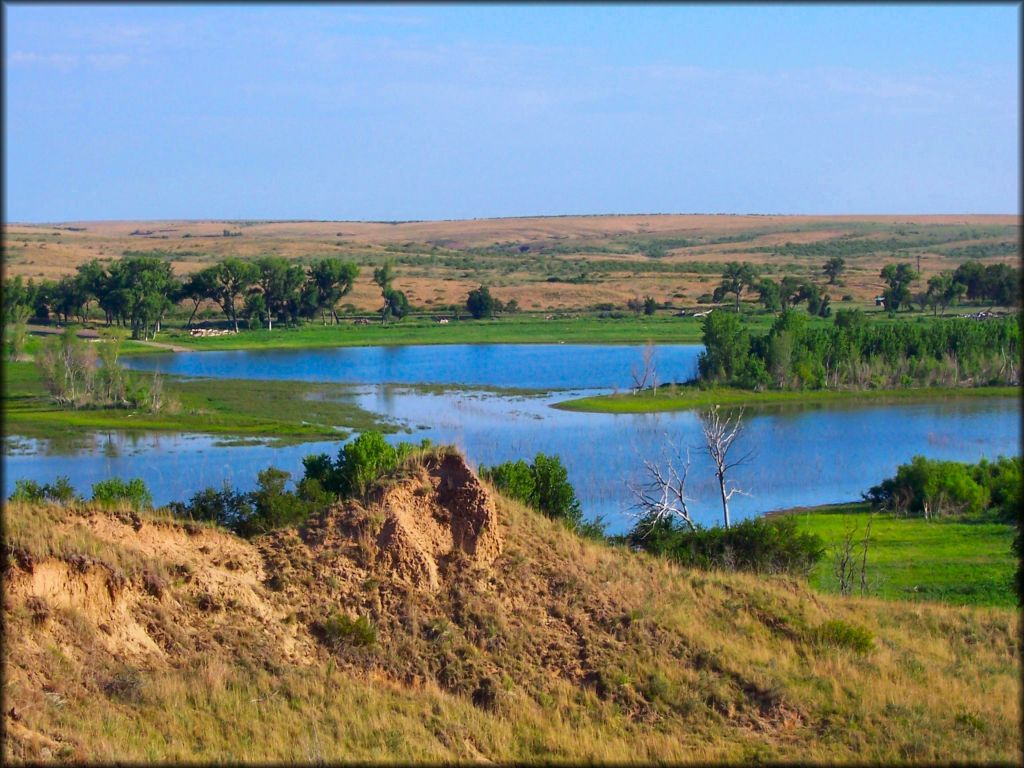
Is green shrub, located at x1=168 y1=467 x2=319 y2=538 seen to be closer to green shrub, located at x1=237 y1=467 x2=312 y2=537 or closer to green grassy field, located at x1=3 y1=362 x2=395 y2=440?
green shrub, located at x1=237 y1=467 x2=312 y2=537

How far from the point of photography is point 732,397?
4981 cm

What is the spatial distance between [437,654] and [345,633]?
94 cm

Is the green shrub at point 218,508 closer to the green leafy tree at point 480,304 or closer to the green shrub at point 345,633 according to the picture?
the green shrub at point 345,633

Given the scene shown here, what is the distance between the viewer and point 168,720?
1000 cm

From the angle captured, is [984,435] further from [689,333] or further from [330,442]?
[689,333]

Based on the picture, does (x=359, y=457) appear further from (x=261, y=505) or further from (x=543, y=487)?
(x=261, y=505)

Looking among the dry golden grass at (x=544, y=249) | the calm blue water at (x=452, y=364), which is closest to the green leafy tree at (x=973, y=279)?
the dry golden grass at (x=544, y=249)

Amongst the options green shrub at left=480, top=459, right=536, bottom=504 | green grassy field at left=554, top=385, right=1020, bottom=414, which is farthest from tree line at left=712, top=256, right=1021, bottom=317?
green shrub at left=480, top=459, right=536, bottom=504

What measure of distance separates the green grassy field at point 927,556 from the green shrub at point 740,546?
0.51 meters

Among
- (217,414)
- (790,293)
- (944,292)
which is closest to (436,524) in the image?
(217,414)

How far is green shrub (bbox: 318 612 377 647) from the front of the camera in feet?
39.4

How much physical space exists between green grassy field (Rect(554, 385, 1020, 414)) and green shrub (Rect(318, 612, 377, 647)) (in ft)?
113

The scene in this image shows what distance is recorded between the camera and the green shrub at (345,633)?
39.4 ft

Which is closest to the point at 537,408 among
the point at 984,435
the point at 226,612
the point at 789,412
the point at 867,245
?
the point at 789,412
